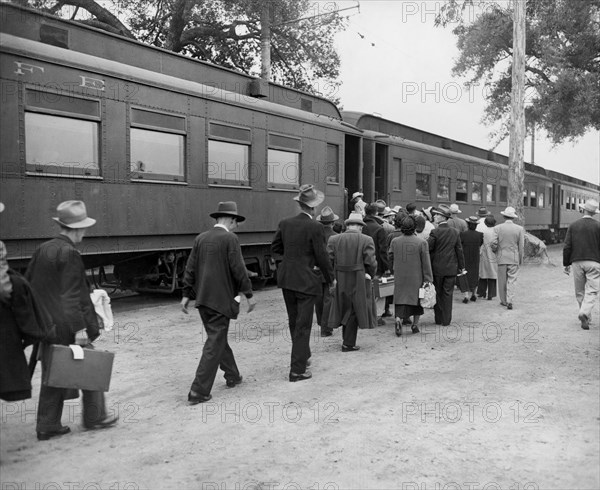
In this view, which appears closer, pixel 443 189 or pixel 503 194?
pixel 443 189

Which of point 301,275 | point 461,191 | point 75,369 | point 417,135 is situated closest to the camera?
point 75,369

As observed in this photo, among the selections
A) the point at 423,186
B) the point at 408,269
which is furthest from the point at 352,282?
the point at 423,186

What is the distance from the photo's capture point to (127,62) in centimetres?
955

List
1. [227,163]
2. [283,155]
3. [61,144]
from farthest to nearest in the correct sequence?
[283,155] < [227,163] < [61,144]

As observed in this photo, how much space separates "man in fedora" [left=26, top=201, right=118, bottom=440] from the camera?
4500mm

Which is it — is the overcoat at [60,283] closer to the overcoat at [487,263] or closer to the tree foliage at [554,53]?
the overcoat at [487,263]

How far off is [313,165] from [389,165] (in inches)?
136

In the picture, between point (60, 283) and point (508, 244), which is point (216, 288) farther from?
point (508, 244)

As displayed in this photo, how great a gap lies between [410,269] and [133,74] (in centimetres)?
454

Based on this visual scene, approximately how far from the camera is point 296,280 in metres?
6.35

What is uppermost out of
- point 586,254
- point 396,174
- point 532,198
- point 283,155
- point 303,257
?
point 283,155

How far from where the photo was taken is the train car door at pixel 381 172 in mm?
15672

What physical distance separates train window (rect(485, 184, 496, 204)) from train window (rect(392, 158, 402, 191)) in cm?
621

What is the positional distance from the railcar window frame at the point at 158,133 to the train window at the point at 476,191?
12.4 meters
